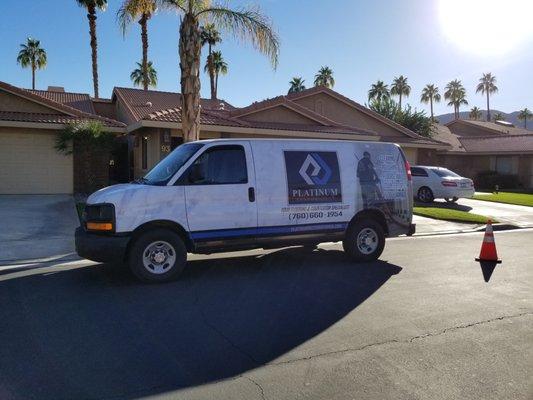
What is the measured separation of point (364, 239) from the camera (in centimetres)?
878

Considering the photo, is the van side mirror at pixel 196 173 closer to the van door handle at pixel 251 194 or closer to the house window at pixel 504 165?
the van door handle at pixel 251 194

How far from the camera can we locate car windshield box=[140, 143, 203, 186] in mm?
7379

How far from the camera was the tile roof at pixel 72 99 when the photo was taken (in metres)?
26.2

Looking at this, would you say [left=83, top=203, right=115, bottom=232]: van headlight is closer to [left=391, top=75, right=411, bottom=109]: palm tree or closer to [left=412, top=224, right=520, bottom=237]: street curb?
[left=412, top=224, right=520, bottom=237]: street curb

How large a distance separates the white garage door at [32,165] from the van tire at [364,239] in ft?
47.4

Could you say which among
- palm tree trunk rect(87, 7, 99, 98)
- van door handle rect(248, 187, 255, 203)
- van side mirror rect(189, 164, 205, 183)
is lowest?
van door handle rect(248, 187, 255, 203)

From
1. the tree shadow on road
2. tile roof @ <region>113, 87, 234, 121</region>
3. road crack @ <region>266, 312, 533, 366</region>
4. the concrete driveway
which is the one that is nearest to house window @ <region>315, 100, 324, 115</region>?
tile roof @ <region>113, 87, 234, 121</region>

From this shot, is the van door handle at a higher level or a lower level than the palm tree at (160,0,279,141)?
lower

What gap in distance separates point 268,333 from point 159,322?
120 centimetres

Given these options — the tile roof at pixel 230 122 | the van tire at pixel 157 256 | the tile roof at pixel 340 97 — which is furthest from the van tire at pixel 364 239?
the tile roof at pixel 340 97

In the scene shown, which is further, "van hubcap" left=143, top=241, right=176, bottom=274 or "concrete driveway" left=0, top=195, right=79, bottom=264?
"concrete driveway" left=0, top=195, right=79, bottom=264

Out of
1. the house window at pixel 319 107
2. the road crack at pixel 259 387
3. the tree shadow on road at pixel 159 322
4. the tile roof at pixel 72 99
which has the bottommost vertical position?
the road crack at pixel 259 387

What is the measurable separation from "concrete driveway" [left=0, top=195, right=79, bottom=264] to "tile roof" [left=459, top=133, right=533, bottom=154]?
27.3m

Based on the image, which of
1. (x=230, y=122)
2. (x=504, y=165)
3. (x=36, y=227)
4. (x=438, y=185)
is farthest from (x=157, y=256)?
(x=504, y=165)
